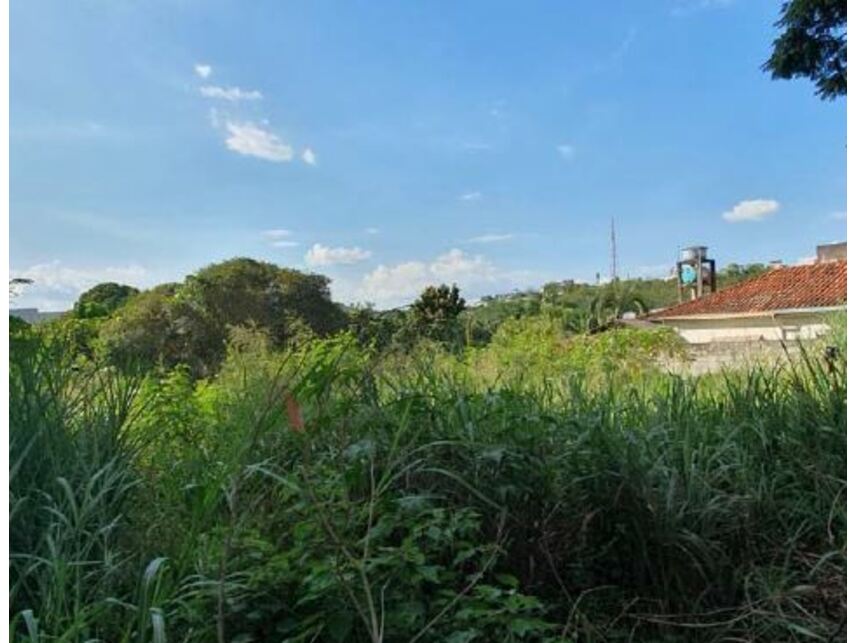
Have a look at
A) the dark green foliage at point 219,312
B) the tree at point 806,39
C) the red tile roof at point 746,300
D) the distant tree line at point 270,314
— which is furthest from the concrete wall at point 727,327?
the dark green foliage at point 219,312

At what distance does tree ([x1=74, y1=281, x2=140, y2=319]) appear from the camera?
5.51 feet

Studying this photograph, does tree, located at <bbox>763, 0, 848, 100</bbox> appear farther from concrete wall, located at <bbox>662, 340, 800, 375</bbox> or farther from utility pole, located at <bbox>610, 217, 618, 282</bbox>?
utility pole, located at <bbox>610, 217, 618, 282</bbox>

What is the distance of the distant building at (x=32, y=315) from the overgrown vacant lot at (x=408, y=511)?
51 millimetres

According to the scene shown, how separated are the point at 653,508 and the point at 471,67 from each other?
1.41 m

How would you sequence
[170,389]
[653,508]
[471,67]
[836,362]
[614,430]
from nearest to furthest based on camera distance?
1. [653,508]
2. [614,430]
3. [836,362]
4. [170,389]
5. [471,67]

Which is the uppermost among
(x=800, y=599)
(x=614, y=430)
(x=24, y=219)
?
(x=24, y=219)

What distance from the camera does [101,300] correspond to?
1.95 meters

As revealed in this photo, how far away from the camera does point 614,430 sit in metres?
1.44

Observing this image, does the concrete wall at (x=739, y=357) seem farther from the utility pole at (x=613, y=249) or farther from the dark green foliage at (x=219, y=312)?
the dark green foliage at (x=219, y=312)

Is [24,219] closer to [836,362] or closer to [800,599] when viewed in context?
[800,599]

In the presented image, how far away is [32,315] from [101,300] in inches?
32.2

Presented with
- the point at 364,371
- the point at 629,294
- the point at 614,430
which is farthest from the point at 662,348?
the point at 364,371

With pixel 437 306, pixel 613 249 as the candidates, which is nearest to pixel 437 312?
pixel 437 306

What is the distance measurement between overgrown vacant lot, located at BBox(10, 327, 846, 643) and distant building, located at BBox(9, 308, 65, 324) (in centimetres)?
5
